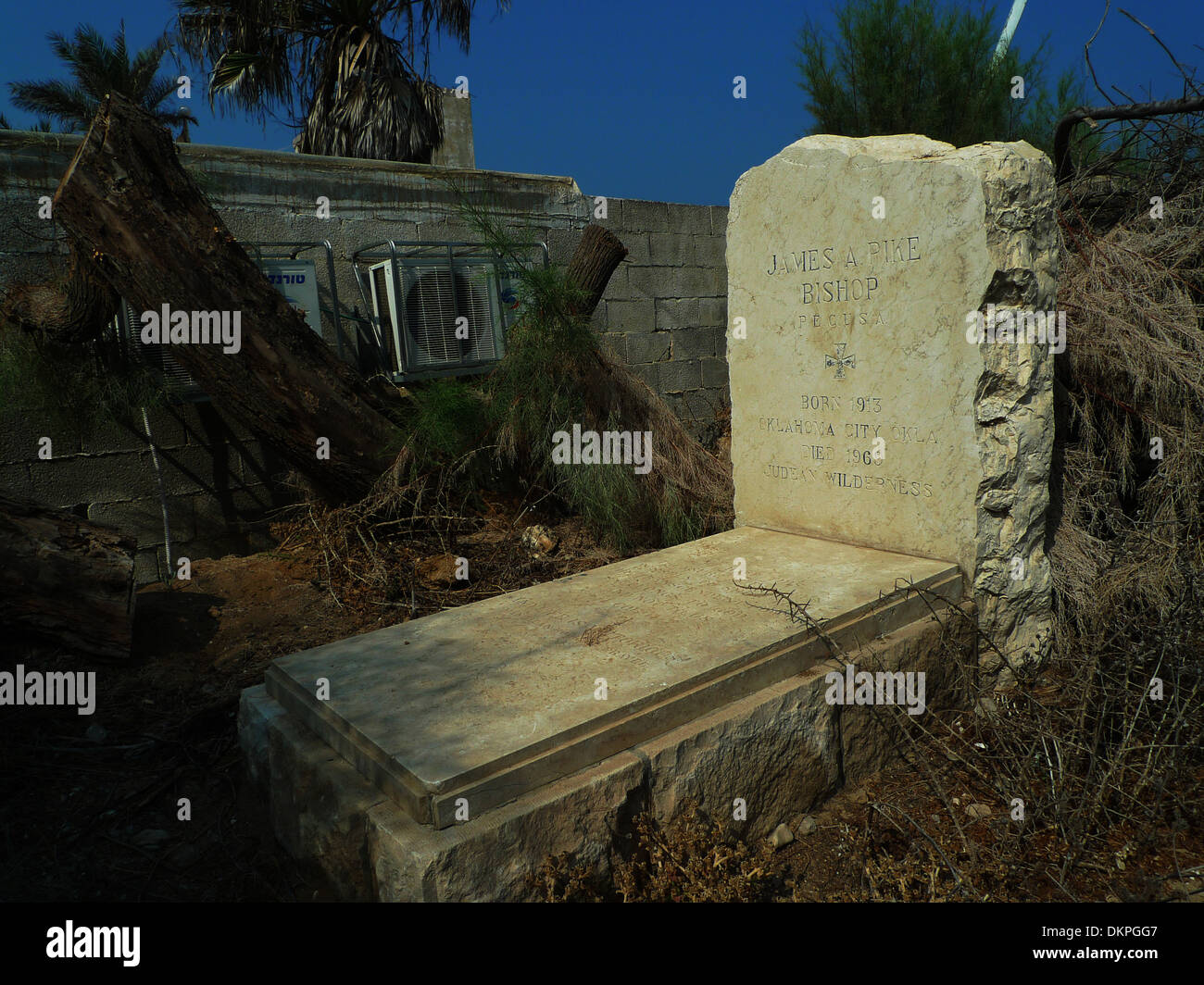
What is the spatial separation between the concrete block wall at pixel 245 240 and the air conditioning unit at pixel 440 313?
300 millimetres

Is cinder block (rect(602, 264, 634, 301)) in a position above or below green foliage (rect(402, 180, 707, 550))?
above

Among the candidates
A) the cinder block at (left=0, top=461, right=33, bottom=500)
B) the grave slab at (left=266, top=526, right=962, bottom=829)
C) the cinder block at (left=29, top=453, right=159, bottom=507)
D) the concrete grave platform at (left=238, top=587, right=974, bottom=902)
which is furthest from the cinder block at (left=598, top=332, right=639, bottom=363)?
the concrete grave platform at (left=238, top=587, right=974, bottom=902)

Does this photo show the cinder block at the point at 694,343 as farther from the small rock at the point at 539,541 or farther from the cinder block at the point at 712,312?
the small rock at the point at 539,541

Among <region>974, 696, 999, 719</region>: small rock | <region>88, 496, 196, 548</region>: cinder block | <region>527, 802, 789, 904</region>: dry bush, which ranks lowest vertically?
<region>527, 802, 789, 904</region>: dry bush

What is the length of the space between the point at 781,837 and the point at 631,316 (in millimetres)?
4903

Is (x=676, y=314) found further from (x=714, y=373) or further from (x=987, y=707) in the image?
(x=987, y=707)

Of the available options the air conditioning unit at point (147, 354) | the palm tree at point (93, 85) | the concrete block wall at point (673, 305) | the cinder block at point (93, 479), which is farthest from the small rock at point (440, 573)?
the palm tree at point (93, 85)

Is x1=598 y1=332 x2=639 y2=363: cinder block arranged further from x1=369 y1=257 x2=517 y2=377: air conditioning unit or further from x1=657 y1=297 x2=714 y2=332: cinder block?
x1=369 y1=257 x2=517 y2=377: air conditioning unit

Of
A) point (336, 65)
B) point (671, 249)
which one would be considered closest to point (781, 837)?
point (671, 249)

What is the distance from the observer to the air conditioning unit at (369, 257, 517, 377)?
192 inches

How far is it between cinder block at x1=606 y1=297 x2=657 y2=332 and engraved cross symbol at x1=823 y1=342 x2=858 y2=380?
340 centimetres

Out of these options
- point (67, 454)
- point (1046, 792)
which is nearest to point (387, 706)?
point (1046, 792)

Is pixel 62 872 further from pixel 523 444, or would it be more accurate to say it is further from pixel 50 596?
pixel 523 444

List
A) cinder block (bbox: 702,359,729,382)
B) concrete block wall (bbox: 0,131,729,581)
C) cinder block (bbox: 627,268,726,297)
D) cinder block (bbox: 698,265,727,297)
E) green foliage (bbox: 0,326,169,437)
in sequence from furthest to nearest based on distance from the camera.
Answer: cinder block (bbox: 702,359,729,382) → cinder block (bbox: 698,265,727,297) → cinder block (bbox: 627,268,726,297) → concrete block wall (bbox: 0,131,729,581) → green foliage (bbox: 0,326,169,437)
